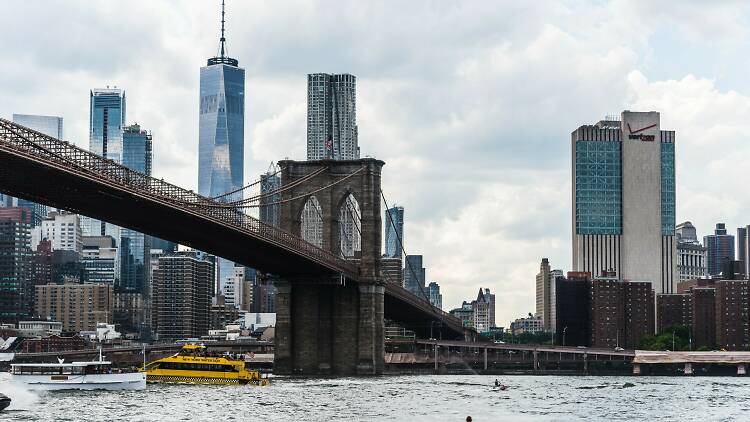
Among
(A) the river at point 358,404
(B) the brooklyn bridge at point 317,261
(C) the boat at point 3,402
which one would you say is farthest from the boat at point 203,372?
(C) the boat at point 3,402

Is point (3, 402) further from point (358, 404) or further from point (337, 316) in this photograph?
point (337, 316)

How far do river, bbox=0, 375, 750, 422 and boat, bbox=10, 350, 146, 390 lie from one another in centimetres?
138

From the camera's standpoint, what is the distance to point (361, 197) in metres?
125

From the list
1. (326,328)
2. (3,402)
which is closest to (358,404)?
(3,402)

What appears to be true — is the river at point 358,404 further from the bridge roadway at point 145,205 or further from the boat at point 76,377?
the bridge roadway at point 145,205

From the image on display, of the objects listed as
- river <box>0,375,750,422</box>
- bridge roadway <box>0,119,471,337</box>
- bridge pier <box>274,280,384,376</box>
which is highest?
bridge roadway <box>0,119,471,337</box>

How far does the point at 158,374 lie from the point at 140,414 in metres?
34.0

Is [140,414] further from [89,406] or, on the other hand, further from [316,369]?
[316,369]

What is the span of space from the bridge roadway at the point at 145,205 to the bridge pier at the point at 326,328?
2.35 meters

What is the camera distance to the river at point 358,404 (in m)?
72.0

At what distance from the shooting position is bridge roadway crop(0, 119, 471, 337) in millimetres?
72688

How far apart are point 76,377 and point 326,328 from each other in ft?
110

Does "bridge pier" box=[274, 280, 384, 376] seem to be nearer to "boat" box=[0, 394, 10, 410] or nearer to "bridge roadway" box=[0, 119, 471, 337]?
"bridge roadway" box=[0, 119, 471, 337]

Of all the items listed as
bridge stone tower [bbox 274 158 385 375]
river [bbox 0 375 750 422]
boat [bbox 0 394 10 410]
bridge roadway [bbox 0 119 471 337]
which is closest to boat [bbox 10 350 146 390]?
river [bbox 0 375 750 422]
